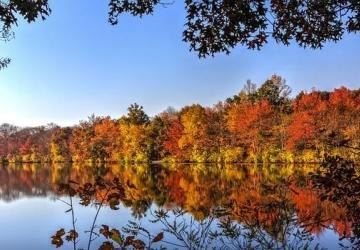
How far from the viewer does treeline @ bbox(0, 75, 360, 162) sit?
38.4m

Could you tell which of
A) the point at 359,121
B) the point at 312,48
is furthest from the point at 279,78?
the point at 312,48

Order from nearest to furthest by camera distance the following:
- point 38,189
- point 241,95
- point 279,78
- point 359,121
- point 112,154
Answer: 1. point 38,189
2. point 359,121
3. point 279,78
4. point 241,95
5. point 112,154

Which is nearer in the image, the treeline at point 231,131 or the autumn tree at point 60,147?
the treeline at point 231,131

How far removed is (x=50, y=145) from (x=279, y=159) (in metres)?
40.7

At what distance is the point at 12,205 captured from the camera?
754 inches

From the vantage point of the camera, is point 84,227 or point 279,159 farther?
point 279,159

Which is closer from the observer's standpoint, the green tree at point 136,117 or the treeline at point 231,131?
the treeline at point 231,131

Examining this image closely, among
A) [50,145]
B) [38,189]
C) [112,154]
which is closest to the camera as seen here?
[38,189]

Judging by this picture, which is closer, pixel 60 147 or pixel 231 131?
pixel 231 131

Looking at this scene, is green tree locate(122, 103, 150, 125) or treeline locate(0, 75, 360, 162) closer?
treeline locate(0, 75, 360, 162)

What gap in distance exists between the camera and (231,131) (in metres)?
45.5

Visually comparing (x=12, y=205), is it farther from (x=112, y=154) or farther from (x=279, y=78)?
(x=112, y=154)

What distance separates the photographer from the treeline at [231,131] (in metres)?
38.4

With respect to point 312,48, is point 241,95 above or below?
above
